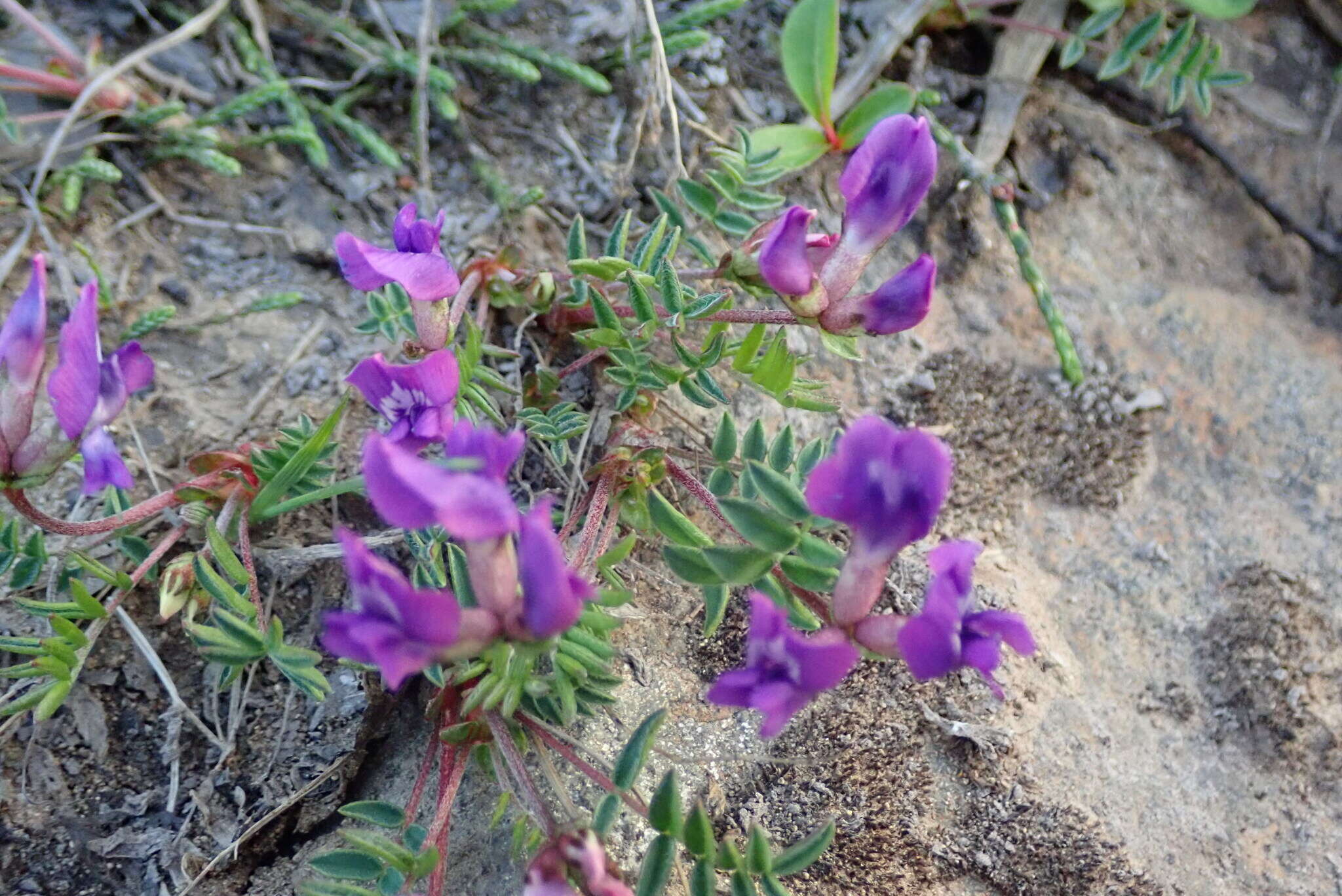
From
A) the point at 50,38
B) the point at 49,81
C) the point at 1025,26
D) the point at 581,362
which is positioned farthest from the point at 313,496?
the point at 1025,26

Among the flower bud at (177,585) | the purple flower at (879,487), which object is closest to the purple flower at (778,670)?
the purple flower at (879,487)

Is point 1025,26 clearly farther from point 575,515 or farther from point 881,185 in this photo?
point 575,515

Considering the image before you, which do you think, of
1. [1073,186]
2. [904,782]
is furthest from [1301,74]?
[904,782]

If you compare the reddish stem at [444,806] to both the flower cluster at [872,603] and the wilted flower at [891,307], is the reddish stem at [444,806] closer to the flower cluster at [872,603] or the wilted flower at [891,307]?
the flower cluster at [872,603]

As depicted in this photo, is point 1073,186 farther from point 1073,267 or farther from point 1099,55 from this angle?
point 1099,55

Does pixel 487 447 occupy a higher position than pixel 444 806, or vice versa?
pixel 487 447

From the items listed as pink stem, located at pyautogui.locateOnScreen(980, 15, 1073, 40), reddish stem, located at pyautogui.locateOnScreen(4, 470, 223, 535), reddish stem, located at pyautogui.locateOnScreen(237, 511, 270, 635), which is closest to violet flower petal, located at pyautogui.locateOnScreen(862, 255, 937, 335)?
reddish stem, located at pyautogui.locateOnScreen(237, 511, 270, 635)
